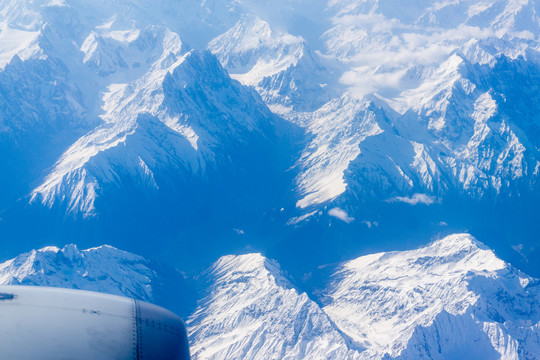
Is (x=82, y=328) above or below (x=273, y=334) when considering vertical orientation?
above

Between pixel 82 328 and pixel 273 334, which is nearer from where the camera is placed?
pixel 82 328

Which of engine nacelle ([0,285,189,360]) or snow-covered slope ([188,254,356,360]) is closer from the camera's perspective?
engine nacelle ([0,285,189,360])

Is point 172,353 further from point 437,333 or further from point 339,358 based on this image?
point 437,333

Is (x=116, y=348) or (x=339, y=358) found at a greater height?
(x=116, y=348)

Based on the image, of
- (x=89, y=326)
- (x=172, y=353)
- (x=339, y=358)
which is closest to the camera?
(x=89, y=326)

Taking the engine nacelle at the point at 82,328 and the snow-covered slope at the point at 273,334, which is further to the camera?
the snow-covered slope at the point at 273,334

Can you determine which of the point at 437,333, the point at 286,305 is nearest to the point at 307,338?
the point at 286,305

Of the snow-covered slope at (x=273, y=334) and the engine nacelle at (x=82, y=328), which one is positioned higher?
the engine nacelle at (x=82, y=328)

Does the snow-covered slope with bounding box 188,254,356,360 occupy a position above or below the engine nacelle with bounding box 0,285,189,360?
below
